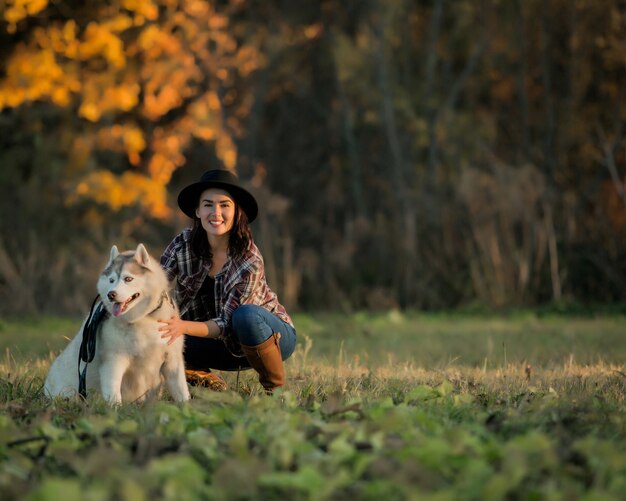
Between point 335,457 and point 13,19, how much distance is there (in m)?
8.07

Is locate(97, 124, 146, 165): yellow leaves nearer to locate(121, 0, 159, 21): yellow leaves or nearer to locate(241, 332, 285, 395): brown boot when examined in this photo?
locate(121, 0, 159, 21): yellow leaves

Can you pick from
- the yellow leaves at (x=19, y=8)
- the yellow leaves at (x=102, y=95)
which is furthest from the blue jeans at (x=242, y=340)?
the yellow leaves at (x=102, y=95)

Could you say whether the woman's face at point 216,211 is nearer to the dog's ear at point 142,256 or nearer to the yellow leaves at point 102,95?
the dog's ear at point 142,256

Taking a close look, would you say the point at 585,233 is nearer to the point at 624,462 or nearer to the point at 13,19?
the point at 13,19

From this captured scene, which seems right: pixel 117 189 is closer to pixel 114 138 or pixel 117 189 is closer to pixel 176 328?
pixel 114 138

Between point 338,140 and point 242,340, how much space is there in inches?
521

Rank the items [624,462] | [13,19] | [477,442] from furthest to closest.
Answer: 1. [13,19]
2. [477,442]
3. [624,462]

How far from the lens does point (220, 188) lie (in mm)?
4980

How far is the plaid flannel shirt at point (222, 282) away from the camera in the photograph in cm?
489

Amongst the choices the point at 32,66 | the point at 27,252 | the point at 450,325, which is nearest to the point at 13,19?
the point at 32,66

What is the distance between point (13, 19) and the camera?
955 centimetres

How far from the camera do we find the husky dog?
435 centimetres

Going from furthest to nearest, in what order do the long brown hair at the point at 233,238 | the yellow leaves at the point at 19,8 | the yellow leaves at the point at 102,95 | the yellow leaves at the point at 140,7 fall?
the yellow leaves at the point at 102,95 → the yellow leaves at the point at 140,7 → the yellow leaves at the point at 19,8 → the long brown hair at the point at 233,238

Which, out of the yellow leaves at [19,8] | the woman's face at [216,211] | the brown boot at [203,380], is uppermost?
the yellow leaves at [19,8]
